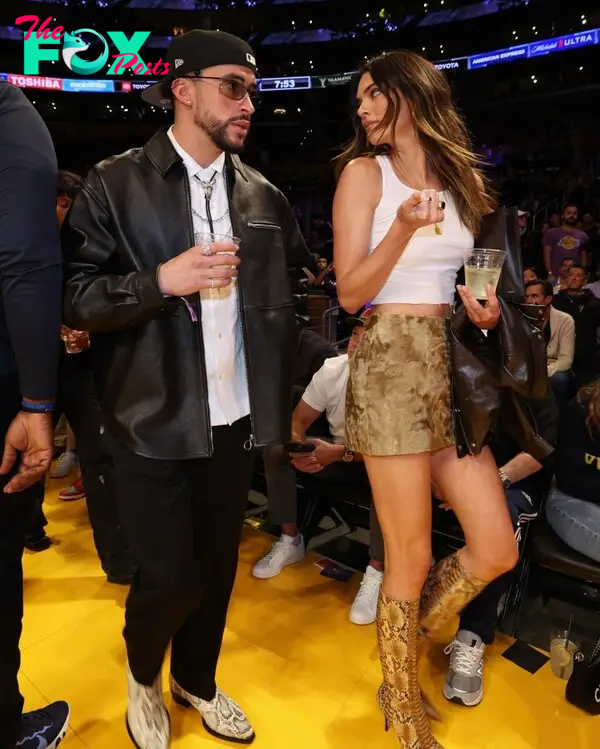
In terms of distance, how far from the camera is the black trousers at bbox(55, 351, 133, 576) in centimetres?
289

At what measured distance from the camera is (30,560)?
323cm

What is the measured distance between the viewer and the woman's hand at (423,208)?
4.50ft

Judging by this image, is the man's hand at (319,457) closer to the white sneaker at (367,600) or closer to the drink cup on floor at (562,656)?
the white sneaker at (367,600)

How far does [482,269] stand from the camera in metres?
1.55

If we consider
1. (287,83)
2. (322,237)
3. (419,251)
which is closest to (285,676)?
(419,251)

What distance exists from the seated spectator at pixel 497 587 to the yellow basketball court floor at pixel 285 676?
8cm

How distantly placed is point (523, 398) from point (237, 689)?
4.82 feet

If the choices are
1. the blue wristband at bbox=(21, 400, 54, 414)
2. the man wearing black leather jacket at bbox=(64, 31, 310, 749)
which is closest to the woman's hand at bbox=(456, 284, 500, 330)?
the man wearing black leather jacket at bbox=(64, 31, 310, 749)

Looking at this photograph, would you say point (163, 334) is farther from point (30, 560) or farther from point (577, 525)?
point (30, 560)

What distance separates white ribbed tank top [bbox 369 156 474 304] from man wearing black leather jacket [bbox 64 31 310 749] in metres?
0.30

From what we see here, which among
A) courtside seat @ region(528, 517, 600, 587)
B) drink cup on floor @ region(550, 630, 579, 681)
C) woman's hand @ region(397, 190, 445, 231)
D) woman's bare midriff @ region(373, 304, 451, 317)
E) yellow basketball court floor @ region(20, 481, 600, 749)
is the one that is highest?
woman's hand @ region(397, 190, 445, 231)

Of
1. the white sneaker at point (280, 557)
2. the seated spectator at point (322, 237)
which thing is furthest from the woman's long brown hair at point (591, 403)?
the seated spectator at point (322, 237)

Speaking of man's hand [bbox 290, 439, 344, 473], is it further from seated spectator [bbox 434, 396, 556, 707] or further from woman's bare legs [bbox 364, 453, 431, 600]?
woman's bare legs [bbox 364, 453, 431, 600]

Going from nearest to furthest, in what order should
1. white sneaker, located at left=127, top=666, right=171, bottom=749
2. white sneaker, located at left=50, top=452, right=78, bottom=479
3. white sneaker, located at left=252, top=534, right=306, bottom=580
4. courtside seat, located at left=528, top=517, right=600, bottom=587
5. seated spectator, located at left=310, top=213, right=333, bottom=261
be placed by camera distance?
white sneaker, located at left=127, top=666, right=171, bottom=749 → courtside seat, located at left=528, top=517, right=600, bottom=587 → white sneaker, located at left=252, top=534, right=306, bottom=580 → white sneaker, located at left=50, top=452, right=78, bottom=479 → seated spectator, located at left=310, top=213, right=333, bottom=261
